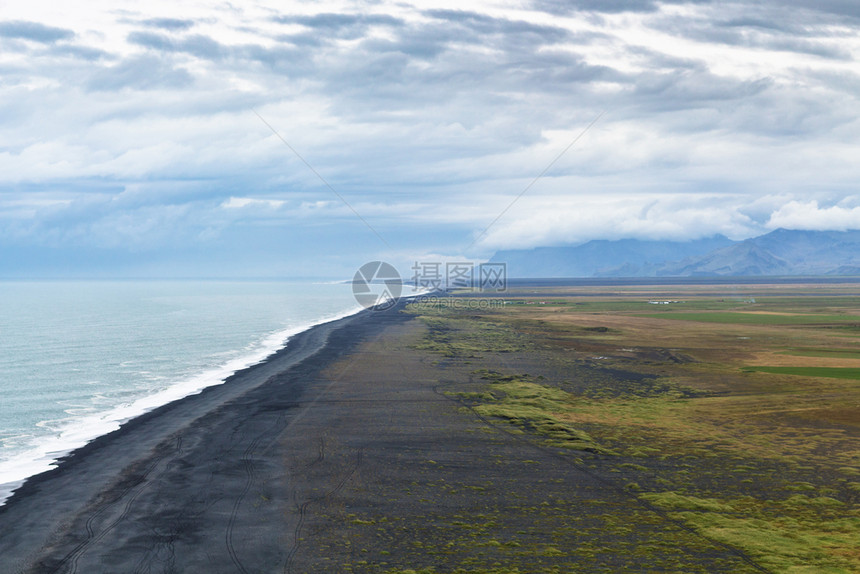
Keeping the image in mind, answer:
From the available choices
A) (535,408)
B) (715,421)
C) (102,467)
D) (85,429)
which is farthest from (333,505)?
(715,421)

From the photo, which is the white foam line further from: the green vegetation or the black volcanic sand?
the green vegetation

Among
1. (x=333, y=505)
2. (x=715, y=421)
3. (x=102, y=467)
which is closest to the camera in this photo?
(x=333, y=505)

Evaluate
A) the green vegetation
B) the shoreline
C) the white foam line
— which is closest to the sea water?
the white foam line

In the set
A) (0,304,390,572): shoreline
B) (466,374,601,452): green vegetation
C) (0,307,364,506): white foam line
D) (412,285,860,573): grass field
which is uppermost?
(0,304,390,572): shoreline

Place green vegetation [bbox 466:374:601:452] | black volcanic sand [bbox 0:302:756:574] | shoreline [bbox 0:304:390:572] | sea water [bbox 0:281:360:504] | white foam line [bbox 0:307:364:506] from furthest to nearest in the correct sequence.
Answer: sea water [bbox 0:281:360:504]
green vegetation [bbox 466:374:601:452]
white foam line [bbox 0:307:364:506]
shoreline [bbox 0:304:390:572]
black volcanic sand [bbox 0:302:756:574]

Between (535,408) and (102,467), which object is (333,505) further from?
(535,408)

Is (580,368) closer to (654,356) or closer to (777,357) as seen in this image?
(654,356)
